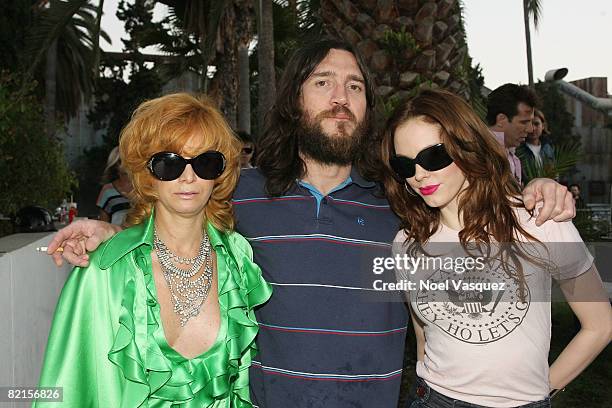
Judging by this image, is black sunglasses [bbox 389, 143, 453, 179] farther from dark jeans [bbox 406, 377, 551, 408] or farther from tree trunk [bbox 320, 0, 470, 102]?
tree trunk [bbox 320, 0, 470, 102]

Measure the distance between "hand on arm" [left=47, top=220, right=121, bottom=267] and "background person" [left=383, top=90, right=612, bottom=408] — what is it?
1111 mm

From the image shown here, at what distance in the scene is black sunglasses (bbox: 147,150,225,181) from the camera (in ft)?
7.64

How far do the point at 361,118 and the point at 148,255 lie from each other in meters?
1.16

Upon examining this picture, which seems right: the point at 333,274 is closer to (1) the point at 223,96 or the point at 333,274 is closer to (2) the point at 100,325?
(2) the point at 100,325

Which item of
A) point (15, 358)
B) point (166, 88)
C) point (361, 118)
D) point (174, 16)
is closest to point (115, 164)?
point (15, 358)

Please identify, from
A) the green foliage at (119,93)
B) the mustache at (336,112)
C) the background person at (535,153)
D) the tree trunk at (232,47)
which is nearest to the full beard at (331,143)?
the mustache at (336,112)

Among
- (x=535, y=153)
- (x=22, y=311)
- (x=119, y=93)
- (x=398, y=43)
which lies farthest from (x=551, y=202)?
(x=119, y=93)

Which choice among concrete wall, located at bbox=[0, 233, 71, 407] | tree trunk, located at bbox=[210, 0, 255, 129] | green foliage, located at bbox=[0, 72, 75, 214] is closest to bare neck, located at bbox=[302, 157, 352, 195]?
concrete wall, located at bbox=[0, 233, 71, 407]

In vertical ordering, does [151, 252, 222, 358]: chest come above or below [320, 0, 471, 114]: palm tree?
below

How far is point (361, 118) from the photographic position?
298 centimetres

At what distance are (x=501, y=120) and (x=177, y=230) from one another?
3.68 metres

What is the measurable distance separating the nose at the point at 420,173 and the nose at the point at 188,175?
0.79 meters

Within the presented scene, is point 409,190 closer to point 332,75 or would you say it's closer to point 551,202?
point 551,202

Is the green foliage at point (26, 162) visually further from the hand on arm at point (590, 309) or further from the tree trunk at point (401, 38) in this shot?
the hand on arm at point (590, 309)
